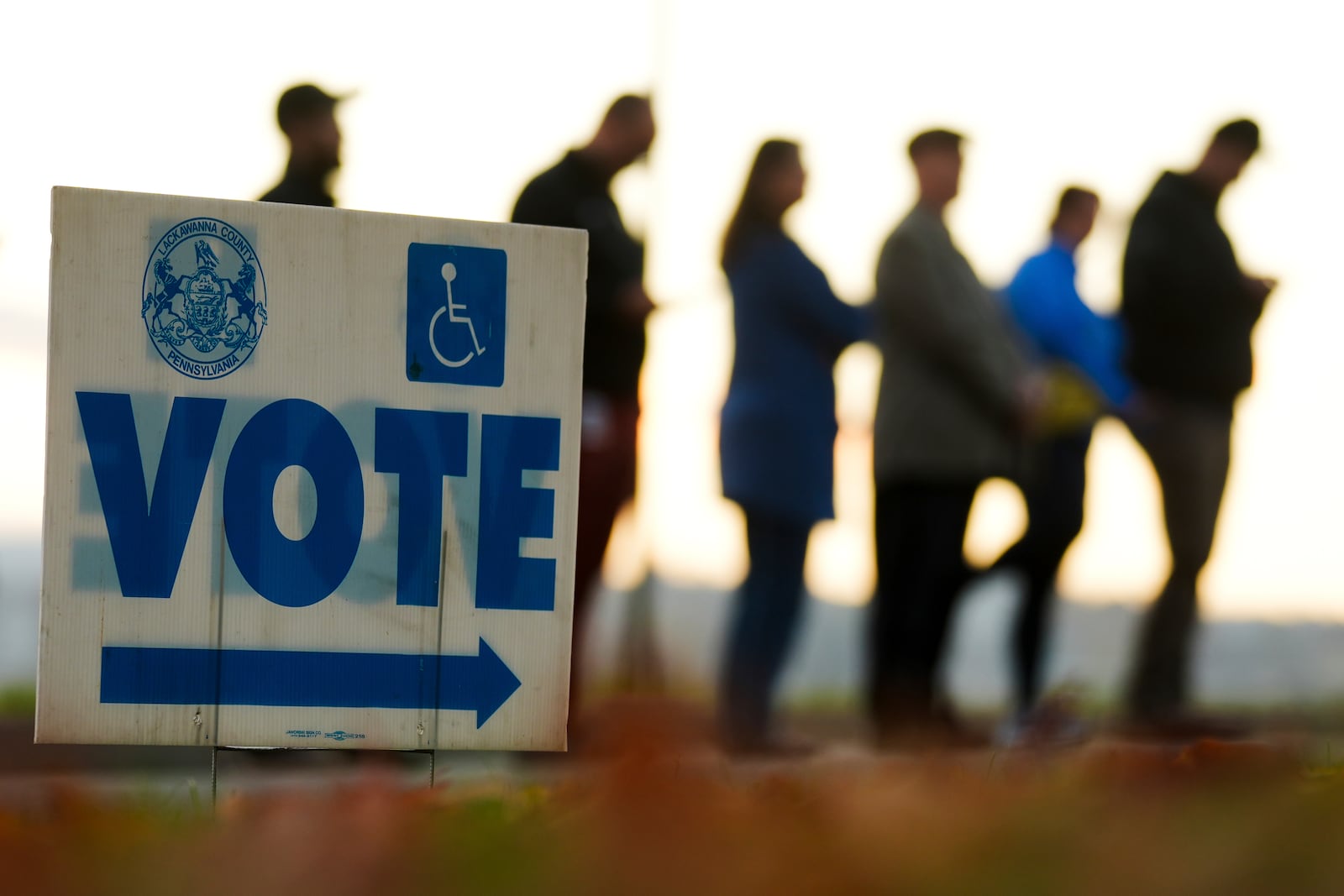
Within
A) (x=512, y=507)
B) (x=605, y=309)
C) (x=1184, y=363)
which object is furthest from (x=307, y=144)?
(x=1184, y=363)

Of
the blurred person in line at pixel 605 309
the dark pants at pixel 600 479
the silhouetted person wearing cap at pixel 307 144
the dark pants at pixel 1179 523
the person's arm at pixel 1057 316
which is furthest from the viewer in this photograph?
the dark pants at pixel 1179 523

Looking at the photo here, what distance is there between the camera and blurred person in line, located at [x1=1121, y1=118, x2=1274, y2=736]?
617 cm

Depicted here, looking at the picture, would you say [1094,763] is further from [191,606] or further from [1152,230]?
[1152,230]

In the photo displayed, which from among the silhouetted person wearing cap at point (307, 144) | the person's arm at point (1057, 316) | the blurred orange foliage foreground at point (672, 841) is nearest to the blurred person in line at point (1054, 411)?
the person's arm at point (1057, 316)

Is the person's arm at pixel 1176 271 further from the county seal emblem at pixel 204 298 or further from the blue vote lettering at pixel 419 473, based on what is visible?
the county seal emblem at pixel 204 298

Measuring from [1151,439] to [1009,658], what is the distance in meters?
0.92

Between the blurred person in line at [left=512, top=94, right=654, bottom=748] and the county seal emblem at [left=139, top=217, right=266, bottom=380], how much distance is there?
162cm

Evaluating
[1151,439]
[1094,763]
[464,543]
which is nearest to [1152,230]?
[1151,439]

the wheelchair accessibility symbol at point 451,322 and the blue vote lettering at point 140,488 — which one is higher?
the wheelchair accessibility symbol at point 451,322

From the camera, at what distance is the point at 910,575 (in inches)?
217

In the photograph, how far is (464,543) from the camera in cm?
344

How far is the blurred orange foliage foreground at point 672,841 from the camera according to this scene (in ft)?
8.68

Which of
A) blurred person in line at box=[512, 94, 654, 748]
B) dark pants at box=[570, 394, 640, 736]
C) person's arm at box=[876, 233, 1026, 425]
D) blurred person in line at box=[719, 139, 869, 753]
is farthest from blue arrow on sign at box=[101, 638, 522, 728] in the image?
person's arm at box=[876, 233, 1026, 425]

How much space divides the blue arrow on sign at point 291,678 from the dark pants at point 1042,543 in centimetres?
290
